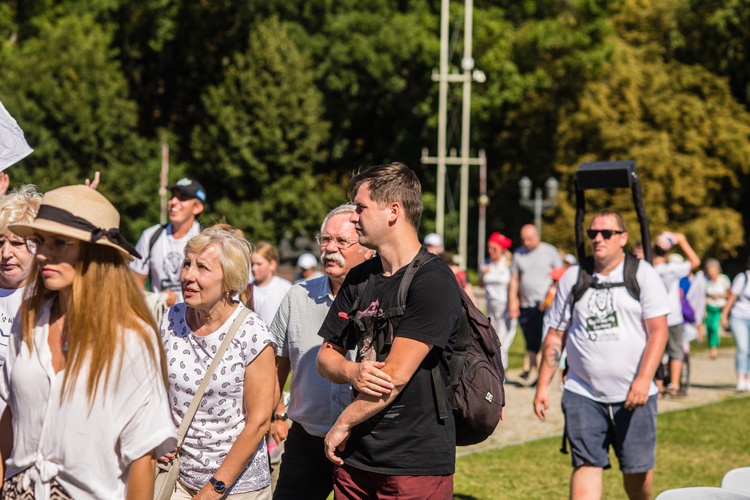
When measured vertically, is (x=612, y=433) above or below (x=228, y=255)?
below

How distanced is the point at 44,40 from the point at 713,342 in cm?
2573

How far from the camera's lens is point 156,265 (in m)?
8.38

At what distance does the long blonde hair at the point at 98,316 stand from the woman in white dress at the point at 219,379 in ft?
3.73

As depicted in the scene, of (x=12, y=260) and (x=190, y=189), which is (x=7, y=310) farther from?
(x=190, y=189)

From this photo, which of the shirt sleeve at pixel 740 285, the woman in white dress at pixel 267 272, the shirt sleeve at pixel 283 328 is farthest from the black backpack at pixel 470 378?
the shirt sleeve at pixel 740 285

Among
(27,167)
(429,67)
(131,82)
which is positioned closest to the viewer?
(27,167)

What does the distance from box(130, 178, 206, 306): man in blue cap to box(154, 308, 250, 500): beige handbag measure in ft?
12.1

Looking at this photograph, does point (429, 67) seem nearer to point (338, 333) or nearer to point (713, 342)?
point (713, 342)

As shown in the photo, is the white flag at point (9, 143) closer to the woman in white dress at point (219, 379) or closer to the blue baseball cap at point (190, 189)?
the woman in white dress at point (219, 379)

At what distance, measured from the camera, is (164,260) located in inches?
328

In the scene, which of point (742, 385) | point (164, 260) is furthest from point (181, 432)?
point (742, 385)

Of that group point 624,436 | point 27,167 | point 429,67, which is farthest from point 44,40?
point 624,436

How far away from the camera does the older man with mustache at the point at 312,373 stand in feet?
17.3

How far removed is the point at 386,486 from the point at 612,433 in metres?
3.03
